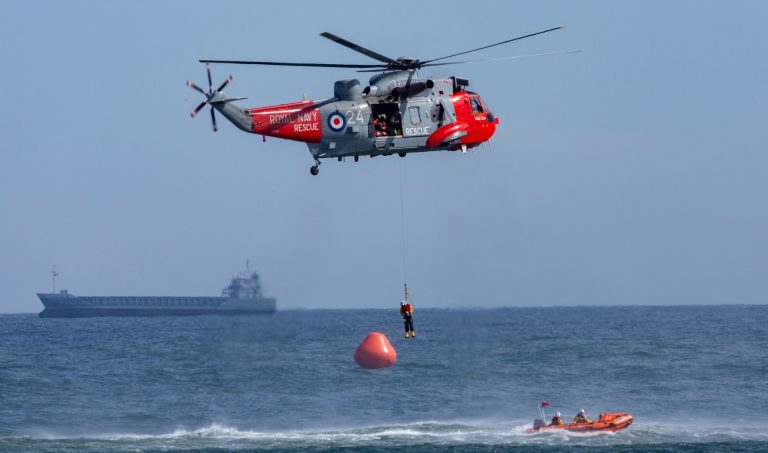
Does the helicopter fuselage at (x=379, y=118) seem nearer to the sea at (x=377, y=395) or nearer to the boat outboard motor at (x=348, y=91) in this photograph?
the boat outboard motor at (x=348, y=91)

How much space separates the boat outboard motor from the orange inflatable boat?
23507 millimetres

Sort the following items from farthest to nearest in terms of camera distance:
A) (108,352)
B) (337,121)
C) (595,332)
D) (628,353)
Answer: (595,332) < (108,352) < (628,353) < (337,121)

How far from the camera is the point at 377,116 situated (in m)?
37.2

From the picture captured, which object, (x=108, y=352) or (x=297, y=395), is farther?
(x=108, y=352)

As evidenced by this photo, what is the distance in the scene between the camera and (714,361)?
94.9 m

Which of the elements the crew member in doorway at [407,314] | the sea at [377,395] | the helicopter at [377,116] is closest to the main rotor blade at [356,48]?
the helicopter at [377,116]

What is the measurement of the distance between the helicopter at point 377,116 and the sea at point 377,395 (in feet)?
57.1

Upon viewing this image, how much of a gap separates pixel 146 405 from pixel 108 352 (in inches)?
1685

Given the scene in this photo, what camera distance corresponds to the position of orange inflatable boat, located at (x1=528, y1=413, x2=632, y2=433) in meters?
53.4

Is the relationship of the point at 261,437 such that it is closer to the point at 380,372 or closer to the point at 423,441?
the point at 423,441

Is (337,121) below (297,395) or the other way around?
the other way around

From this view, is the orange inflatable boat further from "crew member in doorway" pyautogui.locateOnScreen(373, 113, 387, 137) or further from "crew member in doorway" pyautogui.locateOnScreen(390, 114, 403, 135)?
"crew member in doorway" pyautogui.locateOnScreen(373, 113, 387, 137)

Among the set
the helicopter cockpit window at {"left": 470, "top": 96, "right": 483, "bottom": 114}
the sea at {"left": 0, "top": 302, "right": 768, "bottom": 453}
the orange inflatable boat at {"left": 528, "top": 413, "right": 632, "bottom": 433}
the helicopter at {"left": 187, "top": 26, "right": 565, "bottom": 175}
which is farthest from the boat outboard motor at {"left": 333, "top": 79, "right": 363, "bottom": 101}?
the orange inflatable boat at {"left": 528, "top": 413, "right": 632, "bottom": 433}

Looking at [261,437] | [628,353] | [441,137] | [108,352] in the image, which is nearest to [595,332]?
[628,353]
